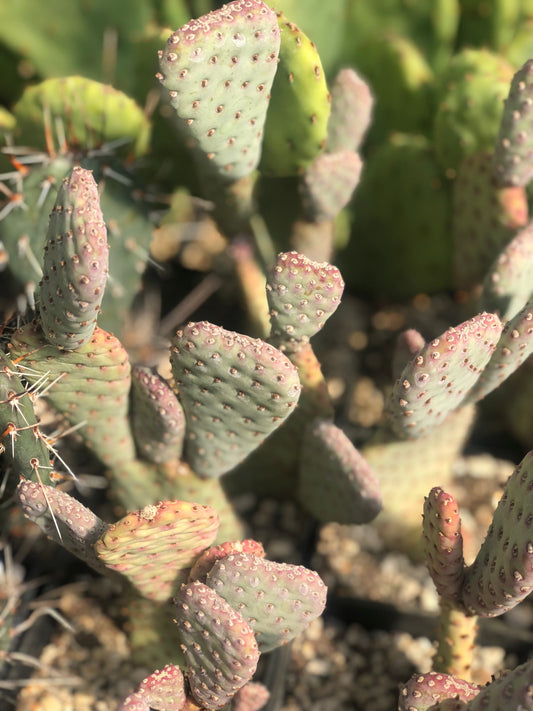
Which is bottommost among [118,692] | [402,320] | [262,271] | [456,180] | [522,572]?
[118,692]

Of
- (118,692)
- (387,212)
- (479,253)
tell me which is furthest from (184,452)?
(387,212)

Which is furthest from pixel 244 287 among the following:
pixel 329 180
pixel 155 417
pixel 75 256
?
pixel 75 256

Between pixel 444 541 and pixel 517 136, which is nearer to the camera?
pixel 444 541

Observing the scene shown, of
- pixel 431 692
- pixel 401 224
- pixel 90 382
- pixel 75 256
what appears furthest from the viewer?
pixel 401 224

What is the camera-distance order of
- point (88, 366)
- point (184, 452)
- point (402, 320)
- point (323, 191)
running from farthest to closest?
point (402, 320), point (323, 191), point (184, 452), point (88, 366)

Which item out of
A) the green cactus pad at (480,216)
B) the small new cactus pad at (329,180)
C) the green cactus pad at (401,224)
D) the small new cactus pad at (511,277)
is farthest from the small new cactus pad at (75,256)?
the green cactus pad at (401,224)

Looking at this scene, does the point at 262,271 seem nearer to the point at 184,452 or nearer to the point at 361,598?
the point at 184,452

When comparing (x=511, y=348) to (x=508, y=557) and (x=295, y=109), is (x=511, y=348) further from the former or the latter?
(x=295, y=109)
